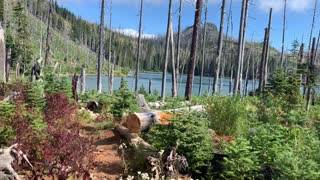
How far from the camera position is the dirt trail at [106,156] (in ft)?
21.3

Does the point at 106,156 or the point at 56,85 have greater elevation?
the point at 56,85

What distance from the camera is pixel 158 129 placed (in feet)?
23.5

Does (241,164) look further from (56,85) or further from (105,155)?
(56,85)

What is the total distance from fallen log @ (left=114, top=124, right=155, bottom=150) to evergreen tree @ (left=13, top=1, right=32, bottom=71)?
33.9 meters

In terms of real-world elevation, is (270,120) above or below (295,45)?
below

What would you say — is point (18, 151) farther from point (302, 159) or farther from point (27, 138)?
point (302, 159)

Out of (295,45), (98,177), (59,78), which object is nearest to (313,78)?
(295,45)

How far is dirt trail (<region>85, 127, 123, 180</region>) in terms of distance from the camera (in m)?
6.48

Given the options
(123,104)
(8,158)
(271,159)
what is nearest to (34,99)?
(123,104)

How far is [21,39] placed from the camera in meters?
41.5

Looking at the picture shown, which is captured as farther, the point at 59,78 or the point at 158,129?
the point at 59,78

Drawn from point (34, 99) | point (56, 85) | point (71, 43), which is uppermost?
point (71, 43)

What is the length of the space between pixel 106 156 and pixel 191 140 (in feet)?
6.42

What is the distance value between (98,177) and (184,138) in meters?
1.63
